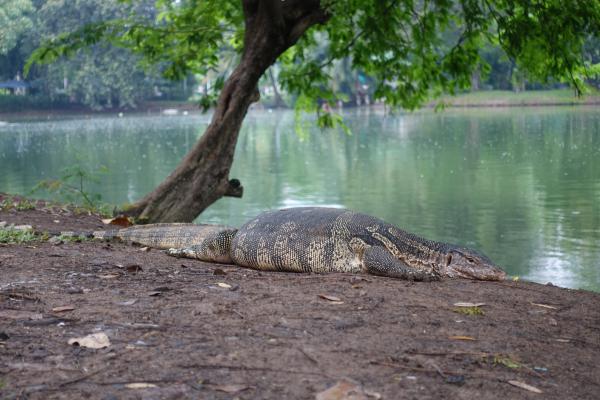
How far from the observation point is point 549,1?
31.4 feet

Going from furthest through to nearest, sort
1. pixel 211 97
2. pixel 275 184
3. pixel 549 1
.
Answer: pixel 275 184
pixel 211 97
pixel 549 1

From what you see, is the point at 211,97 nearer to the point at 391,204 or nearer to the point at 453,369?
the point at 391,204

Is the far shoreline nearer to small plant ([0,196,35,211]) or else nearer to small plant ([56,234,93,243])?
small plant ([0,196,35,211])

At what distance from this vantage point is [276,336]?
13.1ft

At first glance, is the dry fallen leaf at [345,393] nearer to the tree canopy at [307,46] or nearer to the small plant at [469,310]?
the small plant at [469,310]

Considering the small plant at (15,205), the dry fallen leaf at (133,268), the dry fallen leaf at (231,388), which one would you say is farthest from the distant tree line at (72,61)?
the dry fallen leaf at (231,388)

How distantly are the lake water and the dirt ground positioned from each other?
18.1 ft

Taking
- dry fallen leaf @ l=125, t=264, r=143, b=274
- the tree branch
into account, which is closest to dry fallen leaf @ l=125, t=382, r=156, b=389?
dry fallen leaf @ l=125, t=264, r=143, b=274

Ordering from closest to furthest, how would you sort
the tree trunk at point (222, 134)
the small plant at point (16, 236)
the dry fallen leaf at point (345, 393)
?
the dry fallen leaf at point (345, 393)
the small plant at point (16, 236)
the tree trunk at point (222, 134)

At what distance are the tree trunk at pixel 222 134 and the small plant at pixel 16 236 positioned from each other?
9.44ft

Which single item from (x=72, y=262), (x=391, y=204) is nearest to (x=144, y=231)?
(x=72, y=262)

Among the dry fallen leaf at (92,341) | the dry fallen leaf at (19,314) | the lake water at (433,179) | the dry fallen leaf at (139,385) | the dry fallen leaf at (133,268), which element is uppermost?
the dry fallen leaf at (19,314)

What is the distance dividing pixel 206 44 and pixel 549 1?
5.73m

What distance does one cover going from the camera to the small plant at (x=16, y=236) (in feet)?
22.3
